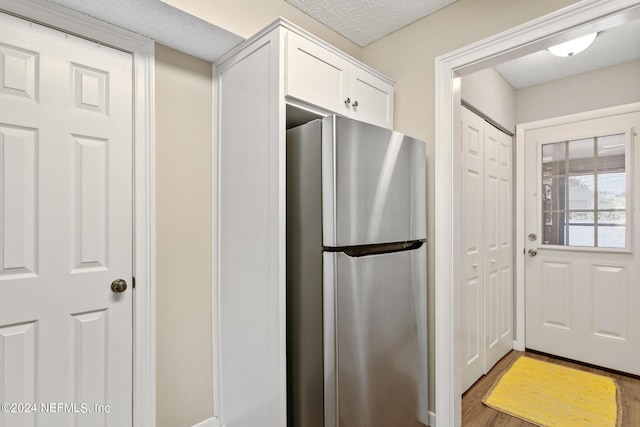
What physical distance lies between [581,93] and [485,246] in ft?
5.51

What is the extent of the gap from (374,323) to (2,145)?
174 centimetres

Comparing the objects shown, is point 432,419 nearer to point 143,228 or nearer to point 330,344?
point 330,344

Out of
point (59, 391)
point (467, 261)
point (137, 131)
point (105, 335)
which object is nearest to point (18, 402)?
point (59, 391)

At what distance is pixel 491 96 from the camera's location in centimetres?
265

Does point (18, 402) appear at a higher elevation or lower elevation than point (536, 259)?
lower

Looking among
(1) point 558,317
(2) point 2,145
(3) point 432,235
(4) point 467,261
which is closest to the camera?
(2) point 2,145

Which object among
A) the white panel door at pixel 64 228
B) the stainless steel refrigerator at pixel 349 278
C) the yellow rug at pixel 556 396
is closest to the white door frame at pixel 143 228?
the white panel door at pixel 64 228

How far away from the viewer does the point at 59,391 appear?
1.36 metres

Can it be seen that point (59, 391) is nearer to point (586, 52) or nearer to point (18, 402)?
point (18, 402)

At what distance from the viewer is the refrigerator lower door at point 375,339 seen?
4.44ft

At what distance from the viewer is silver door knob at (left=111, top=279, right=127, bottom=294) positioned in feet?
4.94

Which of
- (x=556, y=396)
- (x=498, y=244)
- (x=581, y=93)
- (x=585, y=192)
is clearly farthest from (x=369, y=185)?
(x=581, y=93)

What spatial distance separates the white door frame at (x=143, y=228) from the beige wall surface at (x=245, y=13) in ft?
1.09

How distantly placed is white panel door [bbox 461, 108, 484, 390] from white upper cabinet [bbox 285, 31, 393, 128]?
72 cm
